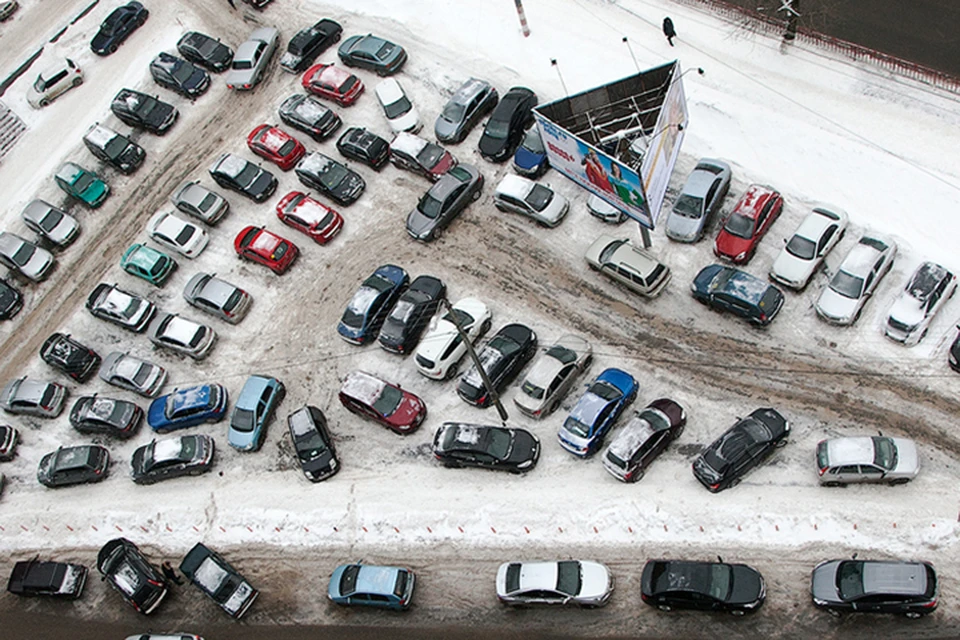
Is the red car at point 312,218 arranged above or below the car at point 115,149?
above

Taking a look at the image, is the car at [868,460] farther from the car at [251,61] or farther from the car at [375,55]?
the car at [251,61]

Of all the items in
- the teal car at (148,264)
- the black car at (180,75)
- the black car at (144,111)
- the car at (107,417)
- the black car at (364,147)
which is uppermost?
the black car at (364,147)

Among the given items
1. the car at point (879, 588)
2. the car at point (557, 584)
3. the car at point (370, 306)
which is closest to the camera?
the car at point (879, 588)

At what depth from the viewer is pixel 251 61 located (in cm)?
4322

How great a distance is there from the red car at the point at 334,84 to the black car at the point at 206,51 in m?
5.03

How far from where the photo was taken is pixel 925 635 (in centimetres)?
2653

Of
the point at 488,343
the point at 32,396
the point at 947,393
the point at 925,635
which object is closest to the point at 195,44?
the point at 32,396

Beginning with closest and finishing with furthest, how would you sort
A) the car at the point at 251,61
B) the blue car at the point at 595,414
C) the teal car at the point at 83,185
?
the blue car at the point at 595,414
the teal car at the point at 83,185
the car at the point at 251,61

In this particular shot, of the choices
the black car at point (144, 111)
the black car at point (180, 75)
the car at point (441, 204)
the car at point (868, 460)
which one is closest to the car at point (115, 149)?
the black car at point (144, 111)

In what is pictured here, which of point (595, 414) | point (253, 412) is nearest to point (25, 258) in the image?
point (253, 412)

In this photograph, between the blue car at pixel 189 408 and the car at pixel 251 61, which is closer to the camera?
the blue car at pixel 189 408

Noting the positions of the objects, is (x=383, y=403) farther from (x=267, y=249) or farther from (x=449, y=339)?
(x=267, y=249)

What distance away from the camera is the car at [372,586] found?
94.0 feet

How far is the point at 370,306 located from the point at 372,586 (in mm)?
10674
